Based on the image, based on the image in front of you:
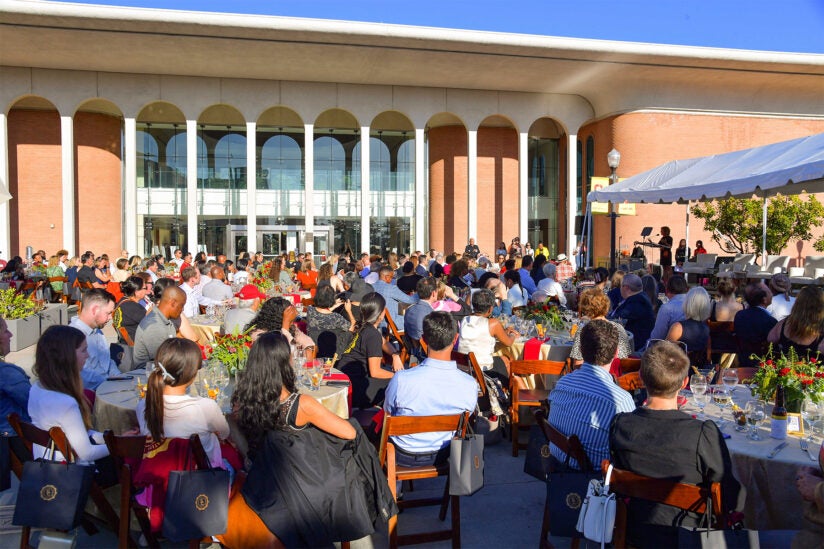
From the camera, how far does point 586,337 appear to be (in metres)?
3.73

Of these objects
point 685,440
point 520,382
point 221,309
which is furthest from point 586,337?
point 221,309

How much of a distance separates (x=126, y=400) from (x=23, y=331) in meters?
8.42

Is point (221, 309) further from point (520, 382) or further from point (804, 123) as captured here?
point (804, 123)

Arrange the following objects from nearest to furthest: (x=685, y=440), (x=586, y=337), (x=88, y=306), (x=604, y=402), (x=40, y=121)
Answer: (x=685, y=440), (x=604, y=402), (x=586, y=337), (x=88, y=306), (x=40, y=121)

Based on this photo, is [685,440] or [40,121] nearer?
[685,440]

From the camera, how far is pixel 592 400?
137 inches

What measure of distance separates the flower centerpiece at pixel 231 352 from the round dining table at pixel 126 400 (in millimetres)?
160

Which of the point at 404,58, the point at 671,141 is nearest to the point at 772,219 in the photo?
the point at 671,141

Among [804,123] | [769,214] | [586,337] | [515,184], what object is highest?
[804,123]

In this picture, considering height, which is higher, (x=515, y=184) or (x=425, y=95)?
(x=425, y=95)

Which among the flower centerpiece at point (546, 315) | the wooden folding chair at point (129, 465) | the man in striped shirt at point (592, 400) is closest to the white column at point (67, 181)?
the flower centerpiece at point (546, 315)

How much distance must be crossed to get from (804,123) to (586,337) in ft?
92.3

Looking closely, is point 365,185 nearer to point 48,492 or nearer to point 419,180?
point 419,180

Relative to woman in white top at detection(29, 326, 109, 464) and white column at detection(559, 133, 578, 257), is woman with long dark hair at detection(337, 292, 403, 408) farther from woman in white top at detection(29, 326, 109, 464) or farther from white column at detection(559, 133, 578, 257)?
white column at detection(559, 133, 578, 257)
